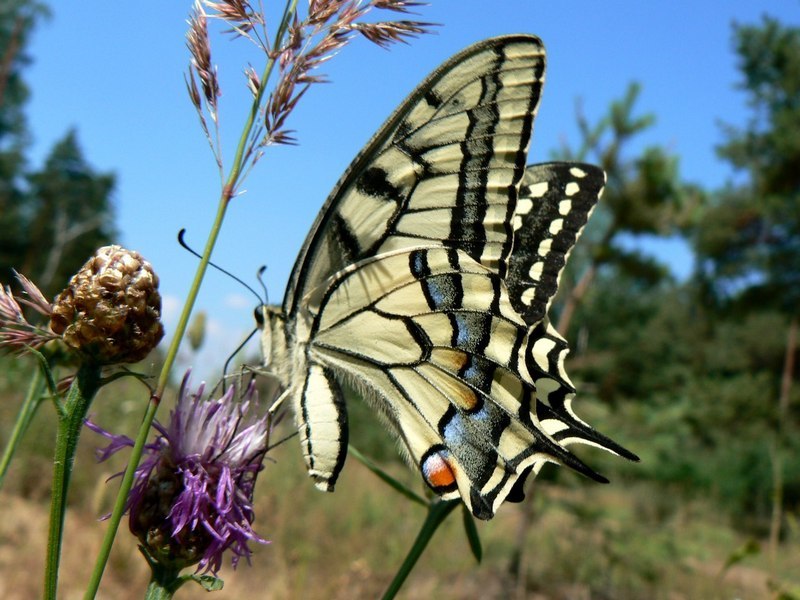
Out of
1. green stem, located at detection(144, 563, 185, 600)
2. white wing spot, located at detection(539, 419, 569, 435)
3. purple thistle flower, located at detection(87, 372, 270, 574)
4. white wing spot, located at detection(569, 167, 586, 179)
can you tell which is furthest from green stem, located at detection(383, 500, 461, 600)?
white wing spot, located at detection(569, 167, 586, 179)

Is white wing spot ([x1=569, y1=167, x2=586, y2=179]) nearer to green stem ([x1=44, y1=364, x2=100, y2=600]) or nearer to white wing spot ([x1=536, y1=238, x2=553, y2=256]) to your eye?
white wing spot ([x1=536, y1=238, x2=553, y2=256])

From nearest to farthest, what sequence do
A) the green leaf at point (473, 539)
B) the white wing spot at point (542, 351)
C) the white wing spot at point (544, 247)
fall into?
the green leaf at point (473, 539) < the white wing spot at point (542, 351) < the white wing spot at point (544, 247)

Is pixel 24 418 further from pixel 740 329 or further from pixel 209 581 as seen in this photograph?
pixel 740 329

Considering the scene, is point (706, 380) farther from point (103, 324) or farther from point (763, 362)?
point (103, 324)

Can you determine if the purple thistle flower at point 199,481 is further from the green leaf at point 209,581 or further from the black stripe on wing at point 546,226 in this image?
the black stripe on wing at point 546,226

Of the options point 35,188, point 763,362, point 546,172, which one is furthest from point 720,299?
point 35,188

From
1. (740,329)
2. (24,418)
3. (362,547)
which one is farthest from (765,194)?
(24,418)

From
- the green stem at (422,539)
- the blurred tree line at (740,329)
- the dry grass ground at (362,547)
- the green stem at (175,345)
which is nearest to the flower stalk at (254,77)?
the green stem at (175,345)
